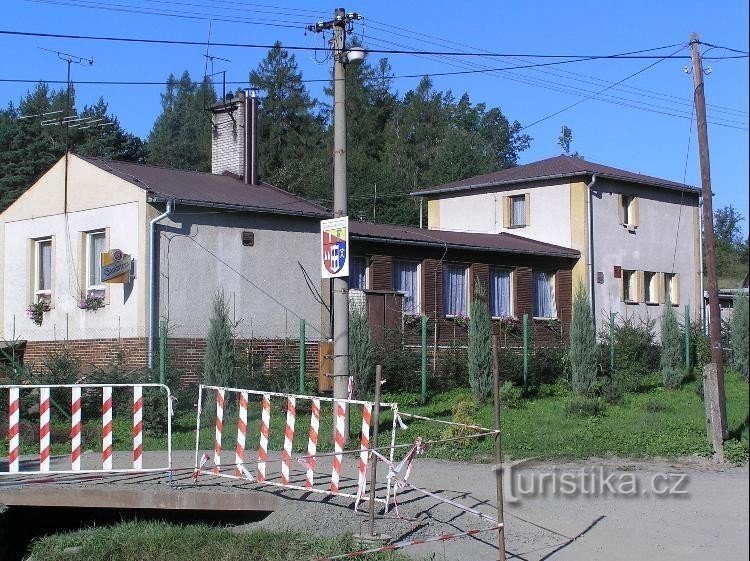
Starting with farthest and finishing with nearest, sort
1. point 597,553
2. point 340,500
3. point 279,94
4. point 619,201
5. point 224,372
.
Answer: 1. point 279,94
2. point 619,201
3. point 224,372
4. point 340,500
5. point 597,553

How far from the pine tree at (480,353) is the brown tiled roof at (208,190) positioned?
543 cm

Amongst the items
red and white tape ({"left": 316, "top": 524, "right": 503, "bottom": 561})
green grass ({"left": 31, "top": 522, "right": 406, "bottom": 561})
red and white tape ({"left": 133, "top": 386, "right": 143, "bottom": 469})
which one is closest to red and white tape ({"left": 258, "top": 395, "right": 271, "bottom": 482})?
green grass ({"left": 31, "top": 522, "right": 406, "bottom": 561})

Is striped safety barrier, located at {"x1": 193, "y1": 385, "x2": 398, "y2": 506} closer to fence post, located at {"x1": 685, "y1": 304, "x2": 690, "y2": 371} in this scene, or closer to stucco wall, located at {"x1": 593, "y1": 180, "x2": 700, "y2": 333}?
fence post, located at {"x1": 685, "y1": 304, "x2": 690, "y2": 371}

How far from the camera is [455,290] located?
2900 cm

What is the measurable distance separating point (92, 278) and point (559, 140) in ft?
203

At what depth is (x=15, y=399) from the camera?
1228 cm

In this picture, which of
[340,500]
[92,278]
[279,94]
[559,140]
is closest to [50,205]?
[92,278]

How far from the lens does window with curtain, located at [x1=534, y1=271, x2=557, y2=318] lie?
31.5 metres

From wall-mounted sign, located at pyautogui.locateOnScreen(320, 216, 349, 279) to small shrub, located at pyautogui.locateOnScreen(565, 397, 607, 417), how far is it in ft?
21.4

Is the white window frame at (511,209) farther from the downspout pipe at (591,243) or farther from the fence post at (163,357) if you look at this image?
the fence post at (163,357)

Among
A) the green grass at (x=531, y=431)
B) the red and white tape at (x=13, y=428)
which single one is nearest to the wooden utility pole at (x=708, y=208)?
the green grass at (x=531, y=431)

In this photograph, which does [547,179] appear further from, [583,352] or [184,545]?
[184,545]

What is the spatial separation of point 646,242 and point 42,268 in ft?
65.4

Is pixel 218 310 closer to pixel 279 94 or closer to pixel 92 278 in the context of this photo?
pixel 92 278
